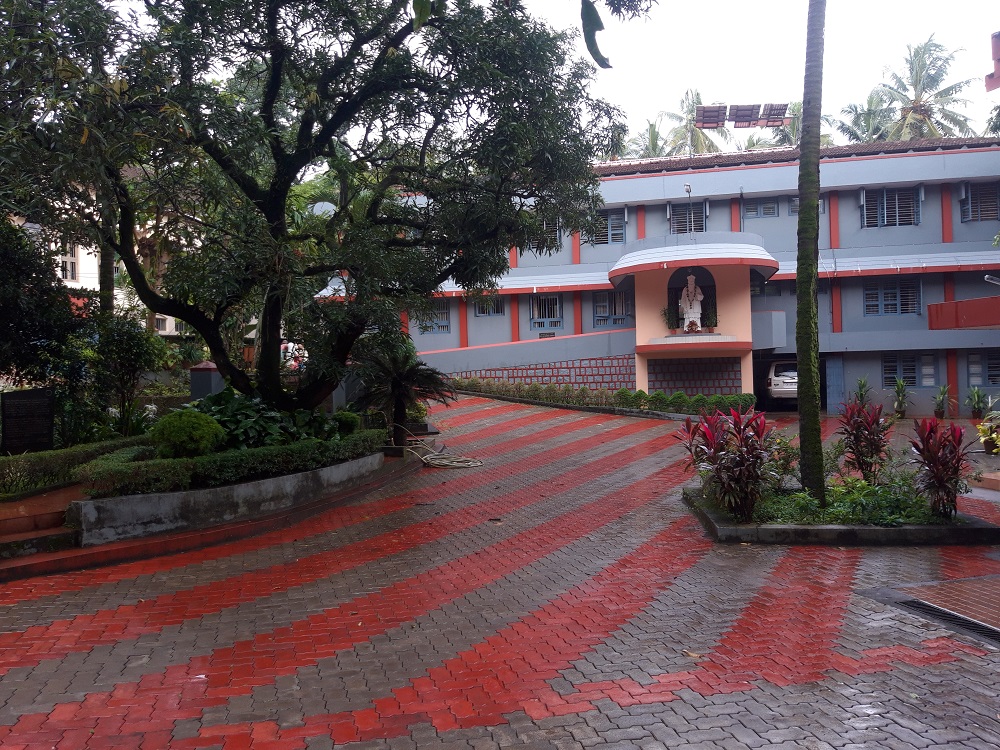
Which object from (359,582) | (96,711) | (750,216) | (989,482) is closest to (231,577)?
(359,582)

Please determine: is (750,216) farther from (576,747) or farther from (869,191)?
(576,747)

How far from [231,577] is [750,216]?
24.1 metres

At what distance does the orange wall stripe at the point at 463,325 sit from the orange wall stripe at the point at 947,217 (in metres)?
17.2

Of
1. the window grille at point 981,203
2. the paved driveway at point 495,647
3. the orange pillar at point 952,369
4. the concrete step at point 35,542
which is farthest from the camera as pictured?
the window grille at point 981,203

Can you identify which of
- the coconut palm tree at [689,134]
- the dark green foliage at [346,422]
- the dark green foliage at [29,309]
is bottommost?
the dark green foliage at [346,422]

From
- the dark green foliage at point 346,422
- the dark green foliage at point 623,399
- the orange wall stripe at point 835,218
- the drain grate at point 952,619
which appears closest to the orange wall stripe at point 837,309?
the orange wall stripe at point 835,218

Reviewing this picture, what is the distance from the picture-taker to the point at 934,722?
382 cm

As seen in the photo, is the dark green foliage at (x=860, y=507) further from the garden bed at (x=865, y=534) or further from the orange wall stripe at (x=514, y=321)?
the orange wall stripe at (x=514, y=321)

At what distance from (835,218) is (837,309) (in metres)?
3.25

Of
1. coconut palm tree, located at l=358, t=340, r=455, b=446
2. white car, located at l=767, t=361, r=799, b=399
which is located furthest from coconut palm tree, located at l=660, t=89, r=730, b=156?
coconut palm tree, located at l=358, t=340, r=455, b=446

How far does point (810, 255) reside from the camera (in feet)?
27.8

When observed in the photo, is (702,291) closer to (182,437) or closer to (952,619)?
(182,437)

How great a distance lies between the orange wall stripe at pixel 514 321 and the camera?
2780 centimetres

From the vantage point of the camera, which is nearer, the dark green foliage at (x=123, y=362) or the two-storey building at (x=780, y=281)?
the dark green foliage at (x=123, y=362)
